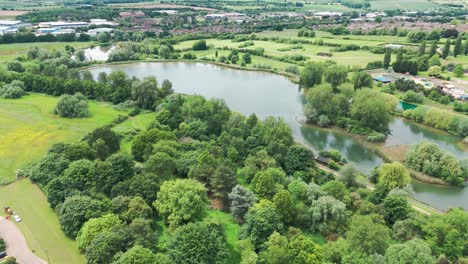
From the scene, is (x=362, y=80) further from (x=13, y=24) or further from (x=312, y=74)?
(x=13, y=24)

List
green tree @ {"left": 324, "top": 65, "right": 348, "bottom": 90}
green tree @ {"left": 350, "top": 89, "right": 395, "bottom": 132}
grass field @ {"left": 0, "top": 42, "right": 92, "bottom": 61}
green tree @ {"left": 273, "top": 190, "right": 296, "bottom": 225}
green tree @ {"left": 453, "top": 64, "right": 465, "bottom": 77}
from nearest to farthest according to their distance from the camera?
green tree @ {"left": 273, "top": 190, "right": 296, "bottom": 225} → green tree @ {"left": 350, "top": 89, "right": 395, "bottom": 132} → green tree @ {"left": 324, "top": 65, "right": 348, "bottom": 90} → green tree @ {"left": 453, "top": 64, "right": 465, "bottom": 77} → grass field @ {"left": 0, "top": 42, "right": 92, "bottom": 61}

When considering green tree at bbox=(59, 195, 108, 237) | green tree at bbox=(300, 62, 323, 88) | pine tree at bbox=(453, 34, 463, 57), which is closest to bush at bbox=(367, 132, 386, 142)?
green tree at bbox=(300, 62, 323, 88)

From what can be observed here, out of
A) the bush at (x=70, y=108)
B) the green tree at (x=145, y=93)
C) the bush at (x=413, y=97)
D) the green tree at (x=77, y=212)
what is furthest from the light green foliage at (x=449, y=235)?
the bush at (x=70, y=108)

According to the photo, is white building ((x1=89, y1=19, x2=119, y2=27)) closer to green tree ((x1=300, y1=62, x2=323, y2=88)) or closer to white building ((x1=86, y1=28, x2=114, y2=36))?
white building ((x1=86, y1=28, x2=114, y2=36))

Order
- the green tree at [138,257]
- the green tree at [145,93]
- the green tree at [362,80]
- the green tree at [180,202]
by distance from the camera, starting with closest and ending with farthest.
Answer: the green tree at [138,257] < the green tree at [180,202] < the green tree at [145,93] < the green tree at [362,80]

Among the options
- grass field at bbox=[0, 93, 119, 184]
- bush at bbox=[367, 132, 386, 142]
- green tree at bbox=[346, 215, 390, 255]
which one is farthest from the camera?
bush at bbox=[367, 132, 386, 142]

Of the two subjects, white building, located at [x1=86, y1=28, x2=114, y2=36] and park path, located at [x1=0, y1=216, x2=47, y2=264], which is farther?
white building, located at [x1=86, y1=28, x2=114, y2=36]

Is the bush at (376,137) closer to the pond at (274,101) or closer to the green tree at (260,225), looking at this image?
the pond at (274,101)

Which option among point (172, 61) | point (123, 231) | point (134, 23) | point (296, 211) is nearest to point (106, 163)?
point (123, 231)
